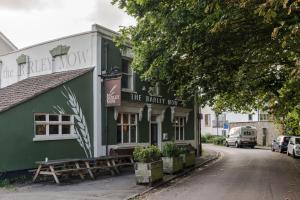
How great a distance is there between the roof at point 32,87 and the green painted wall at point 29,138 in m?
0.18

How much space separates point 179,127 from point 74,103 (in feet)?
35.9

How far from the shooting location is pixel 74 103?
18.2 meters

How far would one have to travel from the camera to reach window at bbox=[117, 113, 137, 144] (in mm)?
20922

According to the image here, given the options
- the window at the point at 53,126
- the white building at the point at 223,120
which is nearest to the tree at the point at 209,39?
the window at the point at 53,126

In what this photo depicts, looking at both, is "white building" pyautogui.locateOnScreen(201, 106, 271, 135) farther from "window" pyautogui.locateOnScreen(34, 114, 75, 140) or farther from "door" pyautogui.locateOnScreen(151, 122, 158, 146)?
"window" pyautogui.locateOnScreen(34, 114, 75, 140)

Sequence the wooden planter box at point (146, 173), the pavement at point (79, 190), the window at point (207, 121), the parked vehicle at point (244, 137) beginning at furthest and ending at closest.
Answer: the window at point (207, 121)
the parked vehicle at point (244, 137)
the wooden planter box at point (146, 173)
the pavement at point (79, 190)

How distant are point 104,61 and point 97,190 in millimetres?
7688

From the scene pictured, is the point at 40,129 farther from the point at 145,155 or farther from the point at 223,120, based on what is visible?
the point at 223,120

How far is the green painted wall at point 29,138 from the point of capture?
Result: 15.1m

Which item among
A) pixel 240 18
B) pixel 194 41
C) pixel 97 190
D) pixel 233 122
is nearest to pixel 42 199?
pixel 97 190

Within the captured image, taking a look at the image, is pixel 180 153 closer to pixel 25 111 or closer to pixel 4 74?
pixel 25 111

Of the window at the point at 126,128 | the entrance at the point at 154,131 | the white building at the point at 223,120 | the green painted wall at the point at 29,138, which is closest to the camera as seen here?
the green painted wall at the point at 29,138

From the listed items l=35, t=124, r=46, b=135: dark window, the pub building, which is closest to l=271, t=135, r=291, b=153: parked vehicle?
the pub building

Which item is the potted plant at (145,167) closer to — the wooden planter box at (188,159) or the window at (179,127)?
the wooden planter box at (188,159)
